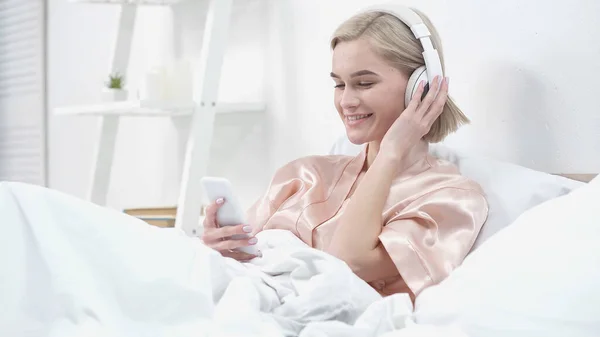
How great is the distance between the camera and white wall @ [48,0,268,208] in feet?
7.73

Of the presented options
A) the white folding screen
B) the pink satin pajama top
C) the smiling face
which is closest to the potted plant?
the white folding screen

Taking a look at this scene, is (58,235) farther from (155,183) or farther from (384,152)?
(155,183)

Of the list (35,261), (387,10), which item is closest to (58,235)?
(35,261)

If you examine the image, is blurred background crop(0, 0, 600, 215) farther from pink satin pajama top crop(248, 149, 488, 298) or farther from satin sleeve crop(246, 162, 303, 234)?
satin sleeve crop(246, 162, 303, 234)

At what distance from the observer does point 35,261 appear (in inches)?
36.0

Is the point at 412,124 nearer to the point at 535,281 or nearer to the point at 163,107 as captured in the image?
the point at 535,281

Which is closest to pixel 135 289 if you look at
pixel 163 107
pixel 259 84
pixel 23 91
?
pixel 163 107

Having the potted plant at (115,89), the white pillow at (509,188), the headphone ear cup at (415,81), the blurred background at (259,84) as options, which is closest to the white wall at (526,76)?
the blurred background at (259,84)

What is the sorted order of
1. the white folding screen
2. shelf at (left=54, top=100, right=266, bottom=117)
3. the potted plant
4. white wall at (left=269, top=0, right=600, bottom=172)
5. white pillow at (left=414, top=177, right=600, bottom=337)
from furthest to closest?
the white folding screen, the potted plant, shelf at (left=54, top=100, right=266, bottom=117), white wall at (left=269, top=0, right=600, bottom=172), white pillow at (left=414, top=177, right=600, bottom=337)

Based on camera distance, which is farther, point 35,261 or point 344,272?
point 344,272

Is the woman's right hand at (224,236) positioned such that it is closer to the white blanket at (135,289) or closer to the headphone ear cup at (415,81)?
the white blanket at (135,289)

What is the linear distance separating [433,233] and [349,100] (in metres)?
0.29

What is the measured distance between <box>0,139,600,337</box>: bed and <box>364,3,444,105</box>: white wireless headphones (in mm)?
414

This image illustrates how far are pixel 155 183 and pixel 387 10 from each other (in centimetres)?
167
